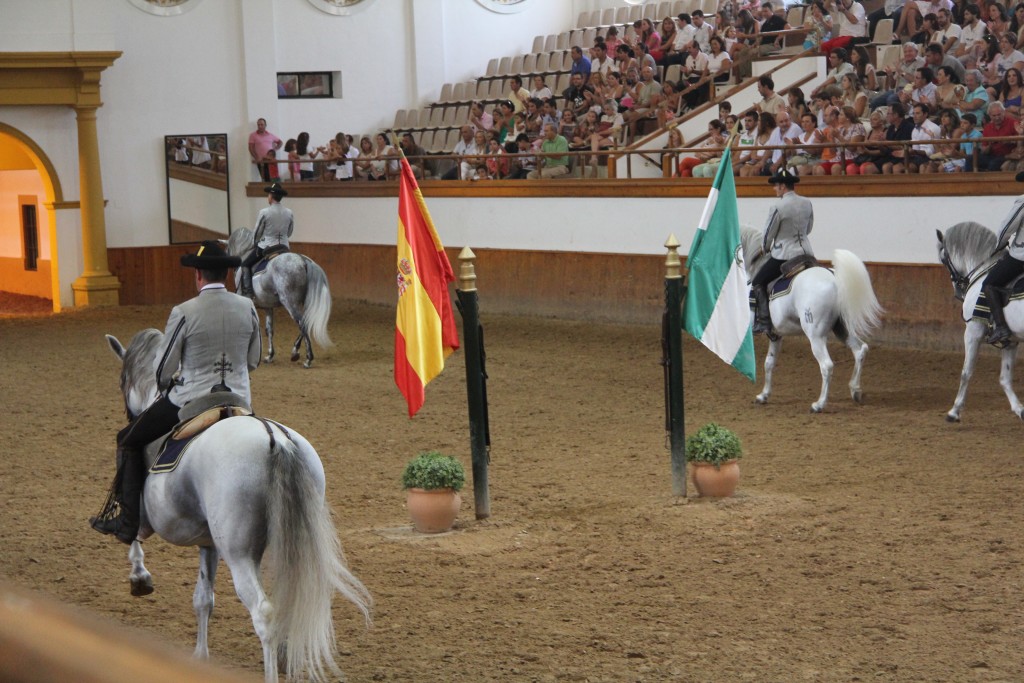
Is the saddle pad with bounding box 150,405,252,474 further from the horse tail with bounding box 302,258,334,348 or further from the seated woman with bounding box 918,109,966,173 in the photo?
the seated woman with bounding box 918,109,966,173

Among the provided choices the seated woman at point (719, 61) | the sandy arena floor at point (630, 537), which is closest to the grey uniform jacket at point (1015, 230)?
the sandy arena floor at point (630, 537)

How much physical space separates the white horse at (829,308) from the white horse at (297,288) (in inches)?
206

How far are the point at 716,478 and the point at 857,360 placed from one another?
3.93 metres

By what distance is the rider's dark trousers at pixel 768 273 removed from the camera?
1158 cm

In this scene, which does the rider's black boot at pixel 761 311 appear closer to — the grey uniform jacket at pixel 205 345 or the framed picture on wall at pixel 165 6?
the grey uniform jacket at pixel 205 345

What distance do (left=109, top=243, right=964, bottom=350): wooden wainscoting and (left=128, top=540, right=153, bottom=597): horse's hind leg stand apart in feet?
32.1

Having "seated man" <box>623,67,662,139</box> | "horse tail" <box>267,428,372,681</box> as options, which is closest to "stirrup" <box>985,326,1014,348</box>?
"horse tail" <box>267,428,372,681</box>

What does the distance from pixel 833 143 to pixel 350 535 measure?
840cm

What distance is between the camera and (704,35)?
65.7ft

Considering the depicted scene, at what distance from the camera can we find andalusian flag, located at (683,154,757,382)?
8328mm

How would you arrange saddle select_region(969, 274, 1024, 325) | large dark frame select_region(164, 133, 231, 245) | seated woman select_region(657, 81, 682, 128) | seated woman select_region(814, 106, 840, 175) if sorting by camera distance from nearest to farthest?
saddle select_region(969, 274, 1024, 325)
seated woman select_region(814, 106, 840, 175)
seated woman select_region(657, 81, 682, 128)
large dark frame select_region(164, 133, 231, 245)

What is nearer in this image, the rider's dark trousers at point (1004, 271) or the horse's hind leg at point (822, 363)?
the rider's dark trousers at point (1004, 271)

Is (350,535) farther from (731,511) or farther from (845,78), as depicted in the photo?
(845,78)

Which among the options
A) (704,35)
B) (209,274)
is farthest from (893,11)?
(209,274)
